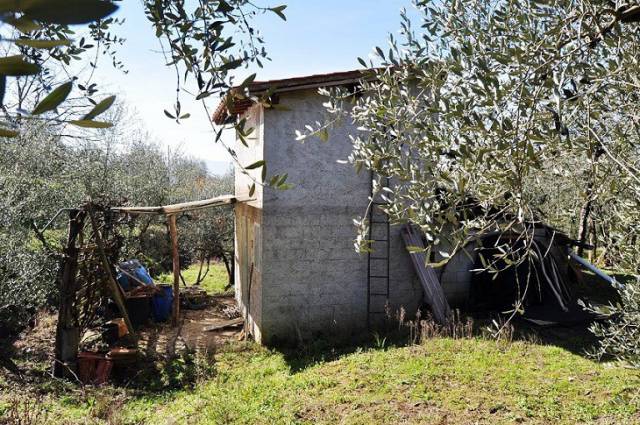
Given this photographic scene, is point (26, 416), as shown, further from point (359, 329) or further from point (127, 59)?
point (359, 329)

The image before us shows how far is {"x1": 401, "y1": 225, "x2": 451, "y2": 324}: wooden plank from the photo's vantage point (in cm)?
998

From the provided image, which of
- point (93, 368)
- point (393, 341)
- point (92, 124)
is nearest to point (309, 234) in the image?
point (393, 341)

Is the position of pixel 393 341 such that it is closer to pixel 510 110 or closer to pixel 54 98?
pixel 510 110

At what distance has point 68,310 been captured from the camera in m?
8.76

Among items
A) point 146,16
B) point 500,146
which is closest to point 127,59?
point 146,16

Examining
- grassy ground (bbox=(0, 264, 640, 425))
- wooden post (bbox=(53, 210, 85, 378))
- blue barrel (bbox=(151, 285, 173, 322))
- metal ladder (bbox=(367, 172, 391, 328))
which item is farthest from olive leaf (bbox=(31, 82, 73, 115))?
blue barrel (bbox=(151, 285, 173, 322))

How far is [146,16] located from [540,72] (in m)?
1.96

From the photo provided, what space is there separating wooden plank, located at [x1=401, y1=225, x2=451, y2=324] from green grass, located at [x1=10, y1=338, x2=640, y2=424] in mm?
1550

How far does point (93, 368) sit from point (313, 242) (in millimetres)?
4908

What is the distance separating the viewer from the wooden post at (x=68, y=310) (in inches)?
338

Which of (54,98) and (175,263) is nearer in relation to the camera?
(54,98)

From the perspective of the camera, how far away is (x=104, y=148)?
16.9 metres

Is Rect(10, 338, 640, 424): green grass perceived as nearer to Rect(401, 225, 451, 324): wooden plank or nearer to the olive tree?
Rect(401, 225, 451, 324): wooden plank

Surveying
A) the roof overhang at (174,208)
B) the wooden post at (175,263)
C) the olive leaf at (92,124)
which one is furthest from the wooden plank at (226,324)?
the olive leaf at (92,124)
